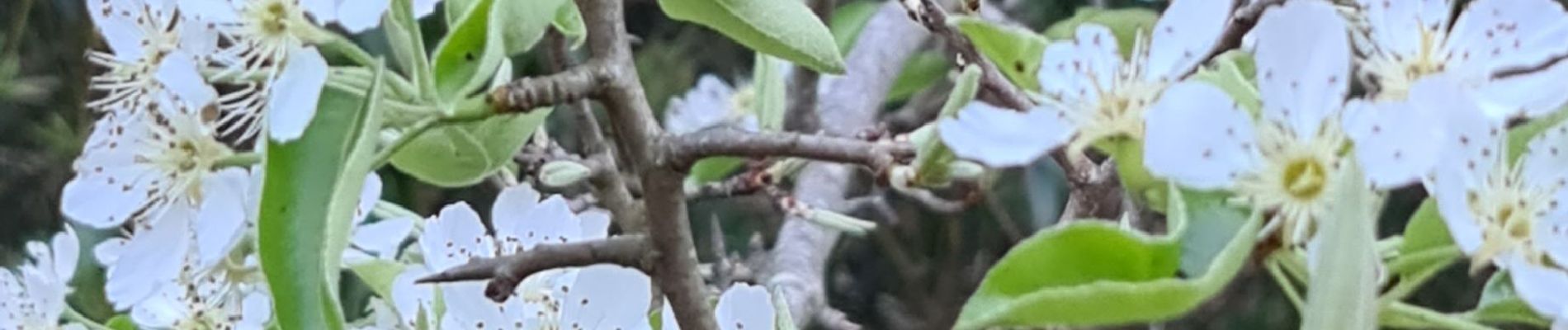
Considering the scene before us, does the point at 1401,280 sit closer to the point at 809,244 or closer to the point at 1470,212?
the point at 1470,212

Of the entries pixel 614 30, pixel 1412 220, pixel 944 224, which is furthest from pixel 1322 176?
pixel 944 224

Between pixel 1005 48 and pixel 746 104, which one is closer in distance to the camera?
pixel 1005 48

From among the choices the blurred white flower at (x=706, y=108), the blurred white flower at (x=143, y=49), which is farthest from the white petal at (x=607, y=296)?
the blurred white flower at (x=706, y=108)

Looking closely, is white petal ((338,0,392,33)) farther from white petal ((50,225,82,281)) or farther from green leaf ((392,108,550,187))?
white petal ((50,225,82,281))

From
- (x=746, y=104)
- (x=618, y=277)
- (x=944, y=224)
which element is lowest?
(x=944, y=224)

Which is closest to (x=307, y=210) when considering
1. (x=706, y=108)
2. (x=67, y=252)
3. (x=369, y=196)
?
(x=369, y=196)

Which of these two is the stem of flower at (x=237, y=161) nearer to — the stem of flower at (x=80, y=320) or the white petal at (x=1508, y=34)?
the stem of flower at (x=80, y=320)
